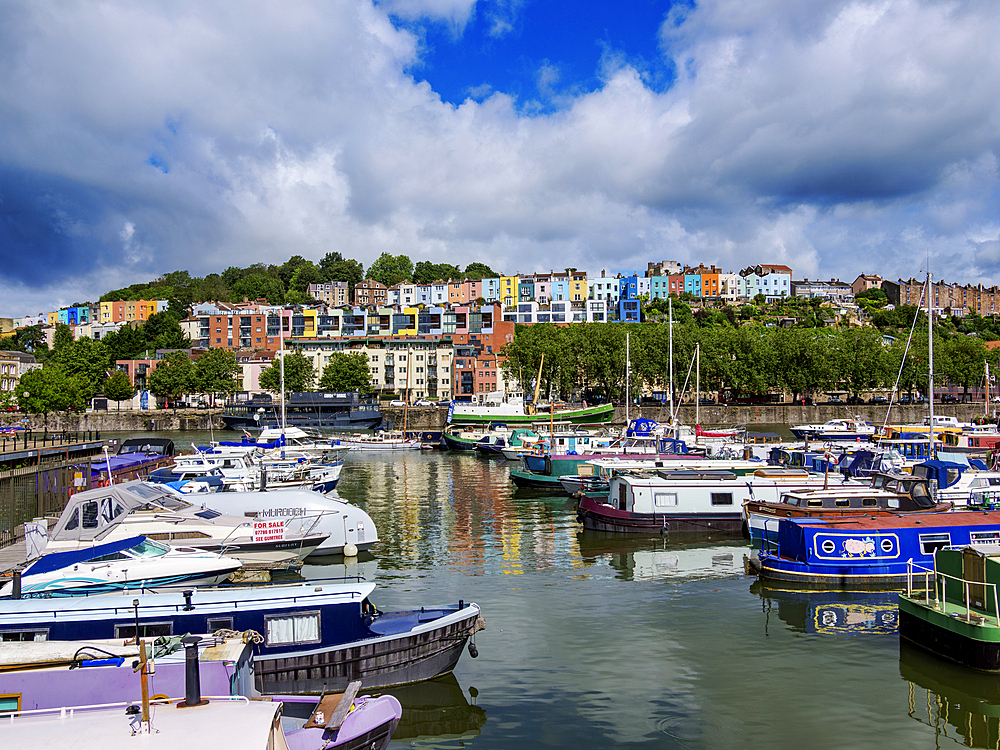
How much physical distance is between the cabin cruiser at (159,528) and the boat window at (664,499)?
486 inches

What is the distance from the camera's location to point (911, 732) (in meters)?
12.6

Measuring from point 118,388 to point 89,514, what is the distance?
106 meters

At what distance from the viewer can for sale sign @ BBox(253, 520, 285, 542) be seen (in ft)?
71.5

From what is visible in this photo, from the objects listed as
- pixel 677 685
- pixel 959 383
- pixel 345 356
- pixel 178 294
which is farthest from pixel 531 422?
pixel 178 294

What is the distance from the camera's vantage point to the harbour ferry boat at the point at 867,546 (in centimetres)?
2038

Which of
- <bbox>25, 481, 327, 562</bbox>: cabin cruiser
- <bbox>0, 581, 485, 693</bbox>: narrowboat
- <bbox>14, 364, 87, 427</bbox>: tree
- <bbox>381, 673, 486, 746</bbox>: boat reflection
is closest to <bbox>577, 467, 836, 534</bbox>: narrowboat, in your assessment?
<bbox>25, 481, 327, 562</bbox>: cabin cruiser

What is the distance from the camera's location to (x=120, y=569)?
53.1 feet

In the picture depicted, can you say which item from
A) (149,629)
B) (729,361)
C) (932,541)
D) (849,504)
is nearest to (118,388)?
(729,361)

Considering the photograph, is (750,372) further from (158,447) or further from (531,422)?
(158,447)

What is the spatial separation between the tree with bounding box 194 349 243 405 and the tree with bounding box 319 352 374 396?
13081mm

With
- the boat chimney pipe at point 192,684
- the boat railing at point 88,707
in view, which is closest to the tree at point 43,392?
the boat railing at point 88,707

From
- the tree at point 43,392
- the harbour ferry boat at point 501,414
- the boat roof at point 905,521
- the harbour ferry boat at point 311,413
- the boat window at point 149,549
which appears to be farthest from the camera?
the harbour ferry boat at point 311,413

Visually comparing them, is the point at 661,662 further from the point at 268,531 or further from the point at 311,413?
the point at 311,413

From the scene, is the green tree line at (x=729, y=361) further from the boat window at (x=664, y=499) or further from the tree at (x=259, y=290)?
the tree at (x=259, y=290)
